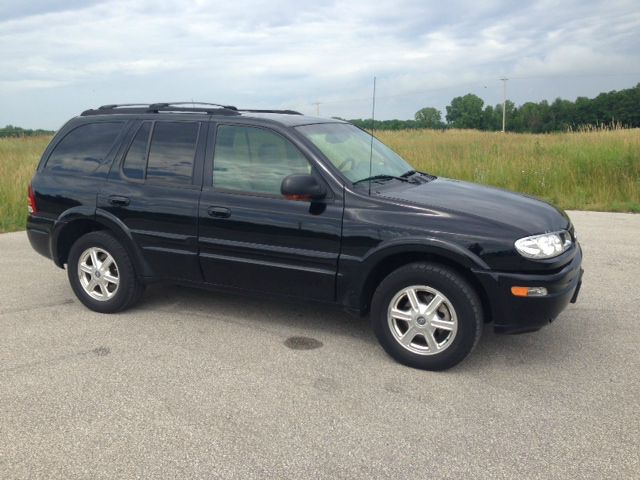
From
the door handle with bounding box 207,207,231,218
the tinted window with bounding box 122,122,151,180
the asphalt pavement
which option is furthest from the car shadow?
the tinted window with bounding box 122,122,151,180

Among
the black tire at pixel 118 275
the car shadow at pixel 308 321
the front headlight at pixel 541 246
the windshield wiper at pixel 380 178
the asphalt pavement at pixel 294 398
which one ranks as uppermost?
the windshield wiper at pixel 380 178

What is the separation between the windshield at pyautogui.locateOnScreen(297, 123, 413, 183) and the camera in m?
4.39

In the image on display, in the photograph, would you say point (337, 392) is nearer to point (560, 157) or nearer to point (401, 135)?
point (560, 157)

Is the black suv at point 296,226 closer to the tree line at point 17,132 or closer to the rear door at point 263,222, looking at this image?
the rear door at point 263,222

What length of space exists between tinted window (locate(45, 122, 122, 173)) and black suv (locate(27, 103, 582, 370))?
11 millimetres

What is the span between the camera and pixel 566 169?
12.0m

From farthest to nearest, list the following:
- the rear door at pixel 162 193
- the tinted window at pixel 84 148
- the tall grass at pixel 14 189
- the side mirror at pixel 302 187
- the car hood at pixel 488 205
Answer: the tall grass at pixel 14 189
the tinted window at pixel 84 148
the rear door at pixel 162 193
the side mirror at pixel 302 187
the car hood at pixel 488 205

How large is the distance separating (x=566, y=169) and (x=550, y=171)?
0.31 meters

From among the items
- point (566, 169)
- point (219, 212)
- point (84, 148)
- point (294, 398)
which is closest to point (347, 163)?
point (219, 212)

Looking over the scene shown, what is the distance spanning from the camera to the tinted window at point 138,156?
16.1 feet

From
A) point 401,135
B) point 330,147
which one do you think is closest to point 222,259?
point 330,147

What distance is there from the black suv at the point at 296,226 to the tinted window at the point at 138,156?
1cm

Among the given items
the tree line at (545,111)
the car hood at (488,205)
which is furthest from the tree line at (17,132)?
the tree line at (545,111)

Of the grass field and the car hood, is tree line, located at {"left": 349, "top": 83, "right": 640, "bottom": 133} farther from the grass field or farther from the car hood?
the car hood
